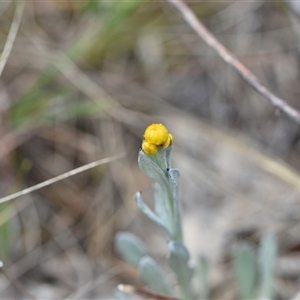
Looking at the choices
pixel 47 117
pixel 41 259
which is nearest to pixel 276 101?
pixel 47 117

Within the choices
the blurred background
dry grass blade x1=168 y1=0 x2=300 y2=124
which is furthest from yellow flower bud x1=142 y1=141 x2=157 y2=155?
the blurred background

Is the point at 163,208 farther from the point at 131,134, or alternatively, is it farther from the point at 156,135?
the point at 131,134

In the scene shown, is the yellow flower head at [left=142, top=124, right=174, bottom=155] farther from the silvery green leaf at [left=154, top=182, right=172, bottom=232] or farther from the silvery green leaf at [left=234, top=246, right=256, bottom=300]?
the silvery green leaf at [left=234, top=246, right=256, bottom=300]

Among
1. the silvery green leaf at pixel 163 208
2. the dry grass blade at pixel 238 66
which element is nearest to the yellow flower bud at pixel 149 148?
the silvery green leaf at pixel 163 208

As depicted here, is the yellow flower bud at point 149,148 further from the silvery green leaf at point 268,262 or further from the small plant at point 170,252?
the silvery green leaf at point 268,262

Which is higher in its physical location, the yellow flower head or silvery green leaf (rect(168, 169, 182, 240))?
the yellow flower head

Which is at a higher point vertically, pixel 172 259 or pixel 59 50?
pixel 59 50

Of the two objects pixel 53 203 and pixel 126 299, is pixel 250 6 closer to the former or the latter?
pixel 53 203
